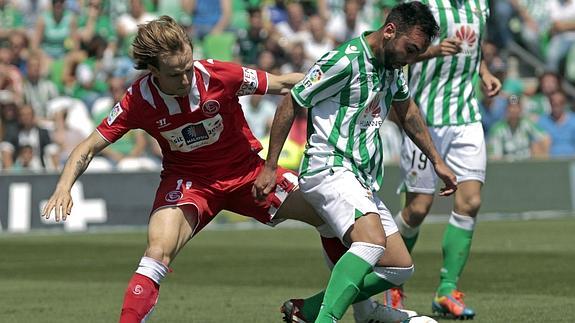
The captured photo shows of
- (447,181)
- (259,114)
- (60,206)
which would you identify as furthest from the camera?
(259,114)

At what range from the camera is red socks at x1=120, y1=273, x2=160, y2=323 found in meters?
7.71

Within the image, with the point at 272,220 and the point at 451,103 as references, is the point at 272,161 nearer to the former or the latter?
the point at 272,220

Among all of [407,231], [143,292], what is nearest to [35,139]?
[407,231]

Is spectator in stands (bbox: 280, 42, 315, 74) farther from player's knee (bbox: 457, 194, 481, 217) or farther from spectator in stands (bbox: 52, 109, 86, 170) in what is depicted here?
player's knee (bbox: 457, 194, 481, 217)

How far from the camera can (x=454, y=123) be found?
10719mm

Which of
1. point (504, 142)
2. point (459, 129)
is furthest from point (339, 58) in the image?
point (504, 142)

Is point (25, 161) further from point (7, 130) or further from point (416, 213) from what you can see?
point (416, 213)

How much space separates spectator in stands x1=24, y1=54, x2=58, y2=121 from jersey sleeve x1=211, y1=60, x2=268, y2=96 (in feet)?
47.1

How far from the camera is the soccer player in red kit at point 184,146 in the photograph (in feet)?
25.8

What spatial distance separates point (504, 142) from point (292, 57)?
401 cm

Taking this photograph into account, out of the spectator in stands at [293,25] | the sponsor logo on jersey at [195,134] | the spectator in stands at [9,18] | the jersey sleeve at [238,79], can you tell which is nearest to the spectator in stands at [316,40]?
the spectator in stands at [293,25]

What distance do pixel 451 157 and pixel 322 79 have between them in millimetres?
3040

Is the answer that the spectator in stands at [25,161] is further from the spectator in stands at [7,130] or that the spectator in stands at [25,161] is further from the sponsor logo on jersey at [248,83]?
the sponsor logo on jersey at [248,83]

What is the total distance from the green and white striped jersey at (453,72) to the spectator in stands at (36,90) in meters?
12.5
